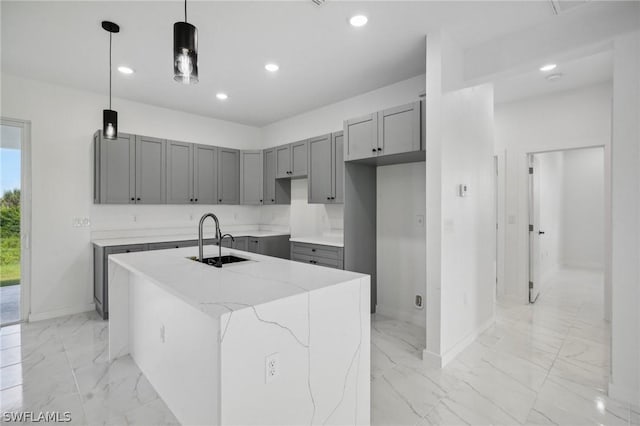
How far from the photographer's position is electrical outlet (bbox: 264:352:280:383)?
4.45ft

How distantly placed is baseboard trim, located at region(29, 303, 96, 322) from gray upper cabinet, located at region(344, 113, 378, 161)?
376 cm

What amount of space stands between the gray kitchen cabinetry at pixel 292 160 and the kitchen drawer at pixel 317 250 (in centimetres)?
103

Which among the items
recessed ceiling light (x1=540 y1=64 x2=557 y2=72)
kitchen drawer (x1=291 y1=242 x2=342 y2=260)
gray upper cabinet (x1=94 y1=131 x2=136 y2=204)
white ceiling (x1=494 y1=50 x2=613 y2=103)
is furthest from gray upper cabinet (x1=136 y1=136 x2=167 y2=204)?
recessed ceiling light (x1=540 y1=64 x2=557 y2=72)

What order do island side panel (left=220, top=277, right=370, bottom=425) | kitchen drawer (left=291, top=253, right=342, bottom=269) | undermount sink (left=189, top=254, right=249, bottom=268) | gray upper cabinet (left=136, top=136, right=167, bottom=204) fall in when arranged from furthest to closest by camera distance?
gray upper cabinet (left=136, top=136, right=167, bottom=204) < kitchen drawer (left=291, top=253, right=342, bottom=269) < undermount sink (left=189, top=254, right=249, bottom=268) < island side panel (left=220, top=277, right=370, bottom=425)

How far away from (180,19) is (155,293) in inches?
82.3

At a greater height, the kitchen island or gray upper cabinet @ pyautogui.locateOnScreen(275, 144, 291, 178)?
gray upper cabinet @ pyautogui.locateOnScreen(275, 144, 291, 178)

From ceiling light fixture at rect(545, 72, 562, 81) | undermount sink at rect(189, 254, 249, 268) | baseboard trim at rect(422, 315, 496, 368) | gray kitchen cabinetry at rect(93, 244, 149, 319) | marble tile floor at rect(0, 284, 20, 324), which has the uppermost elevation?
ceiling light fixture at rect(545, 72, 562, 81)

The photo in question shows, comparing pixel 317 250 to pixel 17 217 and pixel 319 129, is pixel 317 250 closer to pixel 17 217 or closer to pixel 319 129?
pixel 319 129

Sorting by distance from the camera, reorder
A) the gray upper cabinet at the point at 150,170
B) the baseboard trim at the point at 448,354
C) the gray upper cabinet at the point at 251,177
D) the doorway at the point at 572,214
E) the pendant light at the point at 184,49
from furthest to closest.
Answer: the doorway at the point at 572,214 → the gray upper cabinet at the point at 251,177 → the gray upper cabinet at the point at 150,170 → the baseboard trim at the point at 448,354 → the pendant light at the point at 184,49

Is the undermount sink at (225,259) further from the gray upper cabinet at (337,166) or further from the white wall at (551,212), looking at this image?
the white wall at (551,212)

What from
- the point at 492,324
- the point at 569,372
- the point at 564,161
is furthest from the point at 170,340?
the point at 564,161

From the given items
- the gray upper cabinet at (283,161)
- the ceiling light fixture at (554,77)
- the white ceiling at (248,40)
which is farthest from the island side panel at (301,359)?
the ceiling light fixture at (554,77)

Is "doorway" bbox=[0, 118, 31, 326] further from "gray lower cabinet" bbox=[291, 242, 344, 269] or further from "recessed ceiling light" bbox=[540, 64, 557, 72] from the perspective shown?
"recessed ceiling light" bbox=[540, 64, 557, 72]

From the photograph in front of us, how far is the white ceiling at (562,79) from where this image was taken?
128 inches
